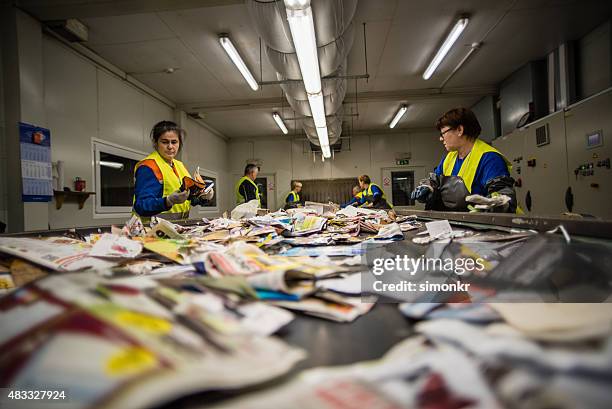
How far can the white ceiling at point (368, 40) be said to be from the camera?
342cm

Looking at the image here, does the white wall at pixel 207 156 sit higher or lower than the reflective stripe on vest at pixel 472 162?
higher

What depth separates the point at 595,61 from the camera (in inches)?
161

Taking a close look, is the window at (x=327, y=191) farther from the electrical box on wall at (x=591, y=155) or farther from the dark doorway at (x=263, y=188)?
the electrical box on wall at (x=591, y=155)

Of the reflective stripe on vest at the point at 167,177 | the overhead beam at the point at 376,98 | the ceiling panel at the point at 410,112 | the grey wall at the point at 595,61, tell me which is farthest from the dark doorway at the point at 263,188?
the grey wall at the point at 595,61

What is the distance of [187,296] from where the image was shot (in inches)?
18.0

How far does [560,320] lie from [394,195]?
28.2 feet

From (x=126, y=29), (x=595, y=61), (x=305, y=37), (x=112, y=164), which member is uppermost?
(x=126, y=29)

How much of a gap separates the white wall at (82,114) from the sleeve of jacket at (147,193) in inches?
84.6

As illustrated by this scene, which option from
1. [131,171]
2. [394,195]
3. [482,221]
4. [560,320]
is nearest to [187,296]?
[560,320]

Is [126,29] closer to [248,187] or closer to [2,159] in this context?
[2,159]

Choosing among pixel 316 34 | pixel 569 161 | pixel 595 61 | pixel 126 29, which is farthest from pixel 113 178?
pixel 595 61

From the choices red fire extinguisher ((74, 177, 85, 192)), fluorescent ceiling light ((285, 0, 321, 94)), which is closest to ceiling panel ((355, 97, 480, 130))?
fluorescent ceiling light ((285, 0, 321, 94))

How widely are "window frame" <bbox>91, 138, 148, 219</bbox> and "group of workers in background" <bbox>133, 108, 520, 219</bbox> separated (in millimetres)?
2360

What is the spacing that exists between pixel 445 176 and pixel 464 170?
16cm
